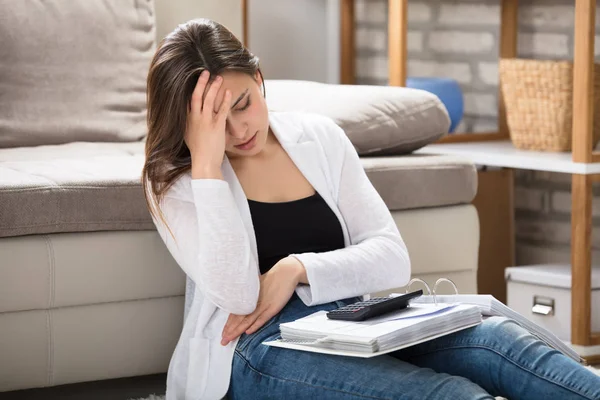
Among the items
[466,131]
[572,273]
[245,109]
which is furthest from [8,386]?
[466,131]

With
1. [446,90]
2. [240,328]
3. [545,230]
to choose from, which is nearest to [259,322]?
[240,328]

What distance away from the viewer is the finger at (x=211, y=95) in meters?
1.59

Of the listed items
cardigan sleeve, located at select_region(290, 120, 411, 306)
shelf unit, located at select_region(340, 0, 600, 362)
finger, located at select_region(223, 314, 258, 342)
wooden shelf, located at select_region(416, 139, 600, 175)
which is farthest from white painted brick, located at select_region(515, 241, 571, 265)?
finger, located at select_region(223, 314, 258, 342)

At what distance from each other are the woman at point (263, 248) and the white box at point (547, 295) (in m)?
0.88

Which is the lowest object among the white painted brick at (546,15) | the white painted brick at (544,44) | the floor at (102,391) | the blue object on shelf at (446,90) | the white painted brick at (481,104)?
the floor at (102,391)

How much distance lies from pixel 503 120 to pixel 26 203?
69.3 inches

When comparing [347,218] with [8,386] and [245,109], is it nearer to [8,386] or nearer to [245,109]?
[245,109]

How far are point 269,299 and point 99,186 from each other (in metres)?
0.41

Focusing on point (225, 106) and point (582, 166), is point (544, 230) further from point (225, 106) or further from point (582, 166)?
point (225, 106)

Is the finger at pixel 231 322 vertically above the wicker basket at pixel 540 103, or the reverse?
the wicker basket at pixel 540 103

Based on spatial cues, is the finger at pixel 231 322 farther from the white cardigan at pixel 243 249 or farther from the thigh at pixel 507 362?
the thigh at pixel 507 362

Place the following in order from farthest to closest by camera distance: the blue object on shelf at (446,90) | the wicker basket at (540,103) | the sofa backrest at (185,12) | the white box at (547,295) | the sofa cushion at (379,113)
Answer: the blue object on shelf at (446,90)
the sofa backrest at (185,12)
the wicker basket at (540,103)
the white box at (547,295)
the sofa cushion at (379,113)

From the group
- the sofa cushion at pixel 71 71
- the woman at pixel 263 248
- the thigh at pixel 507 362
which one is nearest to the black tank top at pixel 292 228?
the woman at pixel 263 248

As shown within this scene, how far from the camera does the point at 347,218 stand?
1.75m
